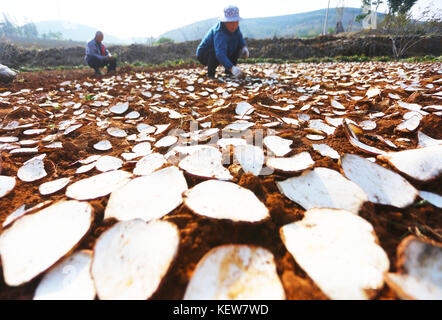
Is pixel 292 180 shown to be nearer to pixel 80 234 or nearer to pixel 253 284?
pixel 253 284

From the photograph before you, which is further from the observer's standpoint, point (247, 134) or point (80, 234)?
point (247, 134)

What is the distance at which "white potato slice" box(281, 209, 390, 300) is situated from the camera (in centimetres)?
38

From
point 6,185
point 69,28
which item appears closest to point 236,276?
point 6,185

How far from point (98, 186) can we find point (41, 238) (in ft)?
0.70

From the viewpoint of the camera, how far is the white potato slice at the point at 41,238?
1.46 ft

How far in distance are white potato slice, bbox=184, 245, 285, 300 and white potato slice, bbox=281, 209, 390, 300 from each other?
7cm

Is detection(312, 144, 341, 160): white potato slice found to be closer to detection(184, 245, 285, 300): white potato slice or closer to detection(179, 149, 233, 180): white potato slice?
detection(179, 149, 233, 180): white potato slice

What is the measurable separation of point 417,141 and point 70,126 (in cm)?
177

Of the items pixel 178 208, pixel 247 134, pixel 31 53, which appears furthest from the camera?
pixel 31 53

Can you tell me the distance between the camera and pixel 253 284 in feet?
1.33

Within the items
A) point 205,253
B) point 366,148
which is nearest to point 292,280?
point 205,253

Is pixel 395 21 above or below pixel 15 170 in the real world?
above
